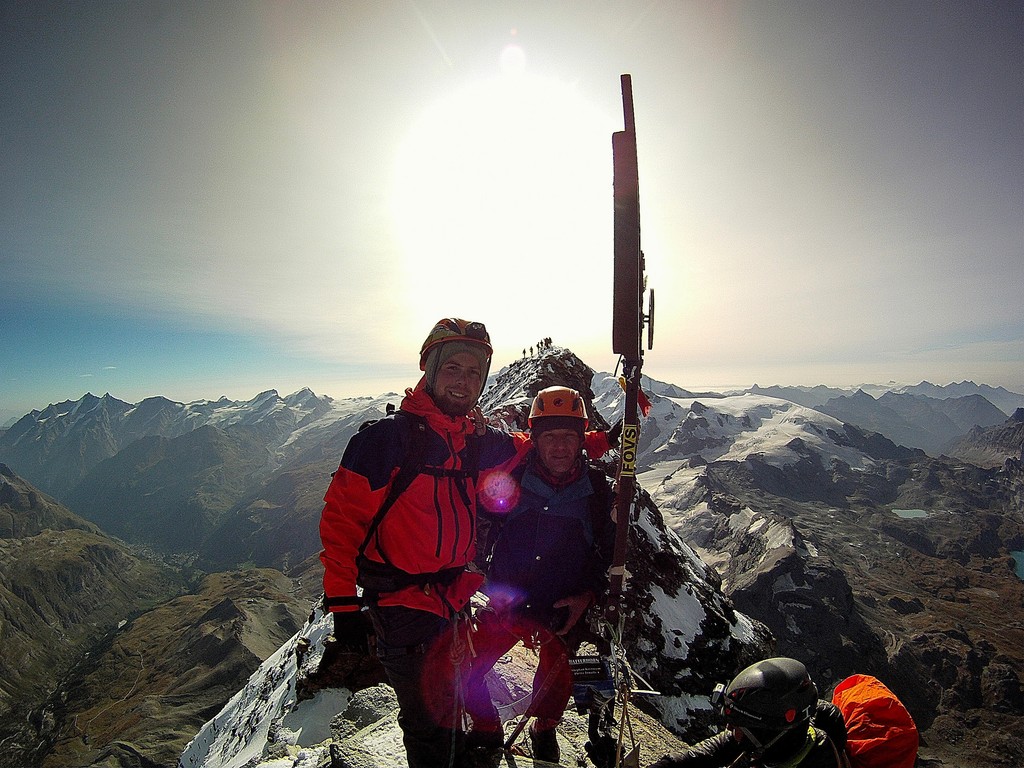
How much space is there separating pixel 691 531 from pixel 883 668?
81.8 metres

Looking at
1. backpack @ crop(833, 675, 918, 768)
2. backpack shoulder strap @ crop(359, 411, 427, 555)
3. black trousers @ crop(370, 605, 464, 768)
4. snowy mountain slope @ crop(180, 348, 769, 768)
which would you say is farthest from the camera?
snowy mountain slope @ crop(180, 348, 769, 768)

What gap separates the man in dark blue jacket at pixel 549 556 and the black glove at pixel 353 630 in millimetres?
2000

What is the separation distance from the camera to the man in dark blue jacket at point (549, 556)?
6895 millimetres

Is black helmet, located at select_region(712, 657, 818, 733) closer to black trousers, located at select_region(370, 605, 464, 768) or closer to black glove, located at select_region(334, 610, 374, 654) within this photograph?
black trousers, located at select_region(370, 605, 464, 768)

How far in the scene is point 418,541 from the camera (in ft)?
18.5

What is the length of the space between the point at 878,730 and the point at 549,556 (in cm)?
423

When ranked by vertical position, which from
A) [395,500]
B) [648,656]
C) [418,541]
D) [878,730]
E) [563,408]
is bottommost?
[648,656]

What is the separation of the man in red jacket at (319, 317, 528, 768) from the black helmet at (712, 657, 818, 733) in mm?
3442

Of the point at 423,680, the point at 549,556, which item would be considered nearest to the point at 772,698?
the point at 549,556

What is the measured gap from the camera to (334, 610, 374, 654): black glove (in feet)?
17.3

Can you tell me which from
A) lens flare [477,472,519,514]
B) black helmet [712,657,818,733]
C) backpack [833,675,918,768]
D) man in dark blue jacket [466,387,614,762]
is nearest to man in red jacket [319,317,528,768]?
lens flare [477,472,519,514]

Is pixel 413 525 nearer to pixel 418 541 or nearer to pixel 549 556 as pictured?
pixel 418 541

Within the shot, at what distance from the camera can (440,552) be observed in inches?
225

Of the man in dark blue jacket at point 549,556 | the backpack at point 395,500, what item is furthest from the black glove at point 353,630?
the man in dark blue jacket at point 549,556
